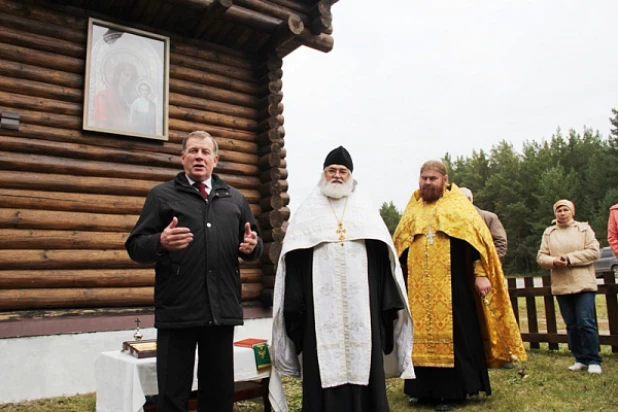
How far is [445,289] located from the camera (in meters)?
4.92

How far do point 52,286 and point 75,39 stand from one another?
299 cm

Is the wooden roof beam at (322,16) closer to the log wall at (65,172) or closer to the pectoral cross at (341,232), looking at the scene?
the log wall at (65,172)

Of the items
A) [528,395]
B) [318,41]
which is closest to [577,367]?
[528,395]

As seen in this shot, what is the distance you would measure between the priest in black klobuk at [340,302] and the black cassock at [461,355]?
0.80m

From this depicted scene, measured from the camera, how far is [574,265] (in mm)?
6152

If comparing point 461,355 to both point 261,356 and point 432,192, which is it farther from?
point 261,356

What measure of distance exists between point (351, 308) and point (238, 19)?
191 inches

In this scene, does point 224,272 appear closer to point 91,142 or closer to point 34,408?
point 34,408

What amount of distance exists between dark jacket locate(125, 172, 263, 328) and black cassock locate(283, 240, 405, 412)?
2.32 feet

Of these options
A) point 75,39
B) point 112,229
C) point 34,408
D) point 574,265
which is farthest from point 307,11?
point 34,408

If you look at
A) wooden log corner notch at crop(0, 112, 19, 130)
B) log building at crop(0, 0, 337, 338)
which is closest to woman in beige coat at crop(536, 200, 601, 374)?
log building at crop(0, 0, 337, 338)

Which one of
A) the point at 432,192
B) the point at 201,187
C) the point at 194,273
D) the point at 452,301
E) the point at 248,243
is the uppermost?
the point at 432,192

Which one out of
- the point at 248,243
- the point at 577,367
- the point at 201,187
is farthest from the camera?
the point at 577,367

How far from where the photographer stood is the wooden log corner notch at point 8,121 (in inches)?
235
